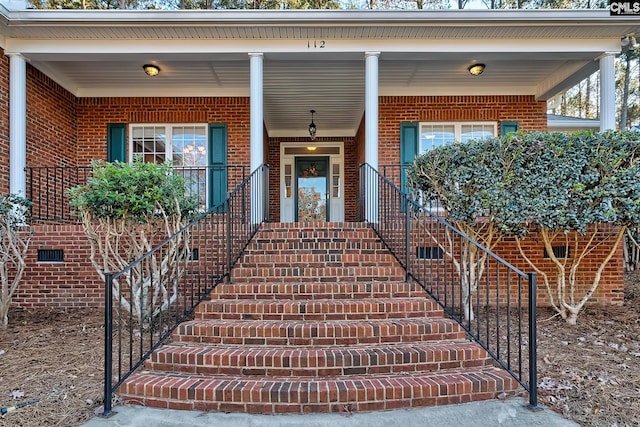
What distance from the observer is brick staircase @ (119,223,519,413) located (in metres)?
2.59

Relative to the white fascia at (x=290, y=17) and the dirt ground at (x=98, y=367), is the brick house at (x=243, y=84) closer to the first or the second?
the white fascia at (x=290, y=17)

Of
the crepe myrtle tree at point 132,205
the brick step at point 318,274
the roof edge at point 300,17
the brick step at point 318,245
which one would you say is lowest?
Result: the brick step at point 318,274

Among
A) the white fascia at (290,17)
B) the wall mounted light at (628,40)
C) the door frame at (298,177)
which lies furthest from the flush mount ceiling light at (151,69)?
the wall mounted light at (628,40)

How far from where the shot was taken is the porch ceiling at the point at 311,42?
17.0 ft

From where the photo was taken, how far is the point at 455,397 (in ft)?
8.75

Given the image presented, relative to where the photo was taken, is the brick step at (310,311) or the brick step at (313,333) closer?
the brick step at (313,333)

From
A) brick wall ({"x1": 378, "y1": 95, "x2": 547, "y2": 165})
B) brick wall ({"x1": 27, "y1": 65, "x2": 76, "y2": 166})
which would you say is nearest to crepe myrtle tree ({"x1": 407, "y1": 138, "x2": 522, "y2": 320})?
brick wall ({"x1": 378, "y1": 95, "x2": 547, "y2": 165})

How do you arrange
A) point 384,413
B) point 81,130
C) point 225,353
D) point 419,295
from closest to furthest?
point 384,413 < point 225,353 < point 419,295 < point 81,130

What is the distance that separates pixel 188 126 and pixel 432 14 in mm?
4770

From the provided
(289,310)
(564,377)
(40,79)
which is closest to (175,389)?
(289,310)

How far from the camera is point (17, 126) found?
17.7ft

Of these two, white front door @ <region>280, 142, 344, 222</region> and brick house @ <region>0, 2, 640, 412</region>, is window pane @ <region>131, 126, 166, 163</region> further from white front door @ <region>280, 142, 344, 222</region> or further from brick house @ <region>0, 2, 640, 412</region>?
white front door @ <region>280, 142, 344, 222</region>

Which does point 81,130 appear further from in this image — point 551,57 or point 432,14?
point 551,57

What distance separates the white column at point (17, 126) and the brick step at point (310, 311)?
12.8 feet
